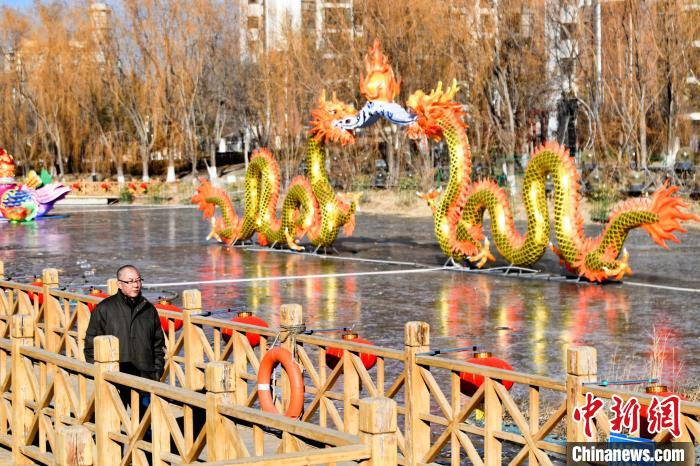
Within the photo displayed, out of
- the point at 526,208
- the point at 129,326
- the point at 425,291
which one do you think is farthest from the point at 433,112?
the point at 129,326

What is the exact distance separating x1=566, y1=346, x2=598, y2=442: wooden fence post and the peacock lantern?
1203 inches

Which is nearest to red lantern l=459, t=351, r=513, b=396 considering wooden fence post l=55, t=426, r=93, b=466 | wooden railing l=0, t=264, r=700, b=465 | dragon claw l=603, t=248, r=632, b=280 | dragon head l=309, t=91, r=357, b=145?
wooden railing l=0, t=264, r=700, b=465

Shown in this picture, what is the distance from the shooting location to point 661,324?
14031mm

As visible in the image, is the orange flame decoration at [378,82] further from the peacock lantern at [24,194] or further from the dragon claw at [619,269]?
the peacock lantern at [24,194]

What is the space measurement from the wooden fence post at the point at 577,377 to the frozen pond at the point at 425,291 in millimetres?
4687

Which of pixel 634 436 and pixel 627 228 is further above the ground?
pixel 627 228

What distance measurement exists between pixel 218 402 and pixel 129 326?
8.16ft

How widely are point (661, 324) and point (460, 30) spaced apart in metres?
24.5

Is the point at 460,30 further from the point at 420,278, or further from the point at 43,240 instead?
the point at 420,278

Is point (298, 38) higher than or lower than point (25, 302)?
higher

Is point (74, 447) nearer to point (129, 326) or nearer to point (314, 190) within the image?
point (129, 326)

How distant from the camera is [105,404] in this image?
6.46 metres

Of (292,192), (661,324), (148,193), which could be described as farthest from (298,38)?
(661,324)

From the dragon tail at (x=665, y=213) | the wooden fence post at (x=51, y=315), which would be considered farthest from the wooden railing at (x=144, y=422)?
the dragon tail at (x=665, y=213)
